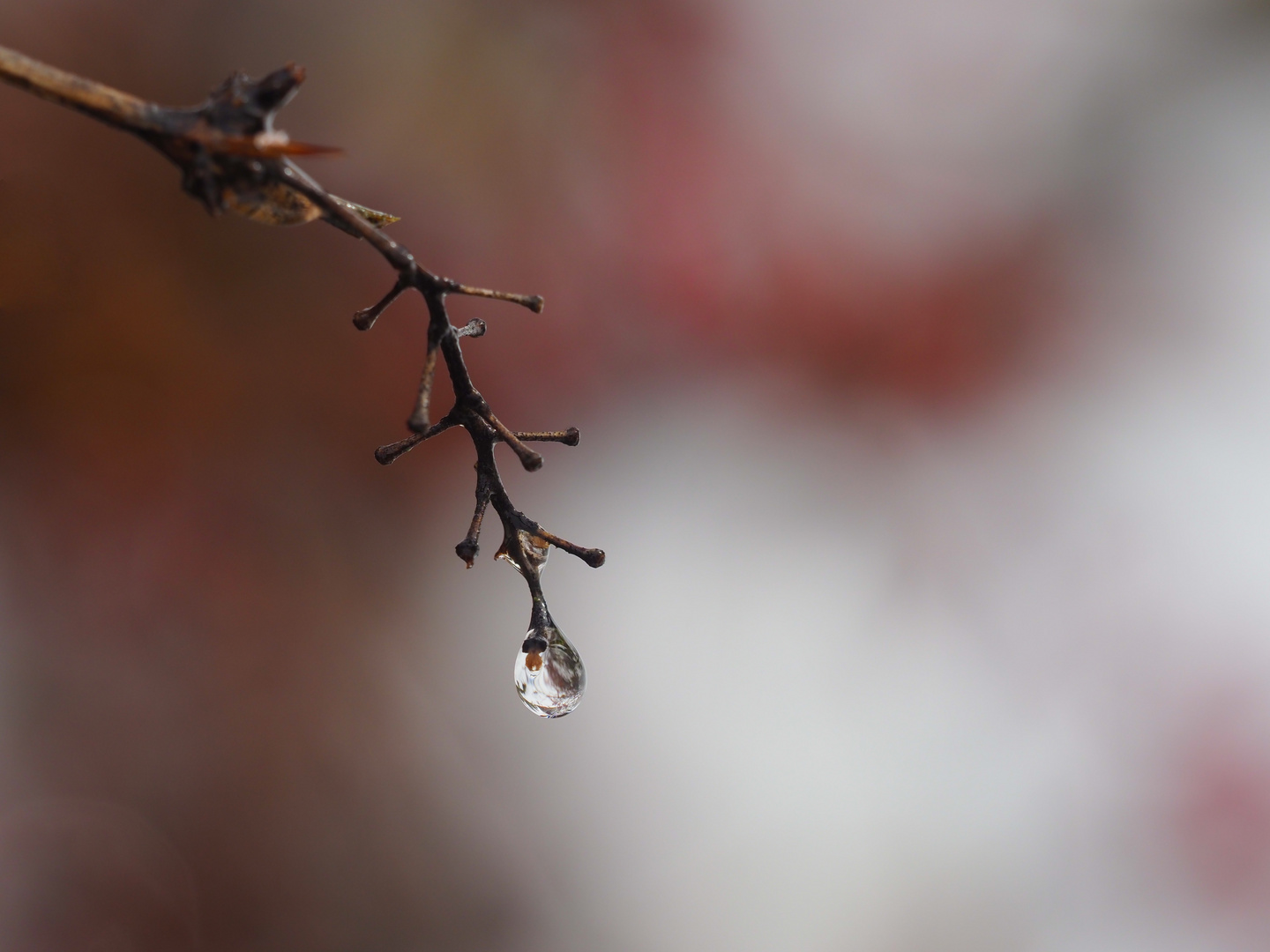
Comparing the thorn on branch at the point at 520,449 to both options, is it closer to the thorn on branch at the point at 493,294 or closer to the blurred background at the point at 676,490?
the thorn on branch at the point at 493,294

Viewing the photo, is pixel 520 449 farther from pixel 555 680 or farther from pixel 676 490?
pixel 676 490

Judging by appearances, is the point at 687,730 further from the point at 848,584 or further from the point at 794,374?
the point at 794,374

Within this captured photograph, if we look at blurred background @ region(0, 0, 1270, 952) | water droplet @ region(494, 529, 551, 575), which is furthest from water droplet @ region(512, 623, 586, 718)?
blurred background @ region(0, 0, 1270, 952)

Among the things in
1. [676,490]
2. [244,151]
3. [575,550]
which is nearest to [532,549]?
[575,550]

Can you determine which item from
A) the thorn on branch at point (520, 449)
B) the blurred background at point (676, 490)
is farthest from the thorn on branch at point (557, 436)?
the blurred background at point (676, 490)

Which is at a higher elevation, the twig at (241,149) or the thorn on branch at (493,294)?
the thorn on branch at (493,294)
